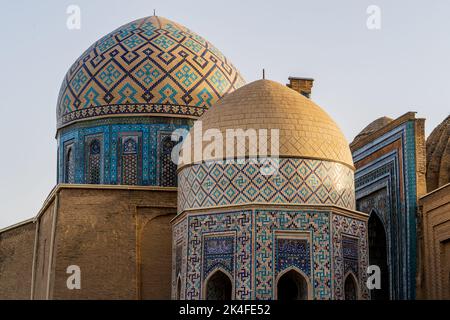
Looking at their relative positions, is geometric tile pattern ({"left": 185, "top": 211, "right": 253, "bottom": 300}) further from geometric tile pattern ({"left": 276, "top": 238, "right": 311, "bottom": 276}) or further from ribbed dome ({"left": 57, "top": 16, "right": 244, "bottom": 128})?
ribbed dome ({"left": 57, "top": 16, "right": 244, "bottom": 128})

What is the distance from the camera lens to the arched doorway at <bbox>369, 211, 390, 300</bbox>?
57.7 ft

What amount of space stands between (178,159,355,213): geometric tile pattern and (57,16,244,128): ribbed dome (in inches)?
125

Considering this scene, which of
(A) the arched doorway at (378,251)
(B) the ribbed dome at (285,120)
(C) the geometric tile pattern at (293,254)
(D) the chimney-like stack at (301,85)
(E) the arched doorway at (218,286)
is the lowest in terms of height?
(E) the arched doorway at (218,286)

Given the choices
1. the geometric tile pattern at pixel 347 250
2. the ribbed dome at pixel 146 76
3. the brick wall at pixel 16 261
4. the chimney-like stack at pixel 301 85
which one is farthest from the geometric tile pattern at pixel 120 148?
the geometric tile pattern at pixel 347 250

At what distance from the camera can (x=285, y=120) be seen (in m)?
14.8

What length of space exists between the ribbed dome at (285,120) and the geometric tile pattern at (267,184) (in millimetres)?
160

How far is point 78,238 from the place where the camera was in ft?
50.7

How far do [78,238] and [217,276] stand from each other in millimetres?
2419

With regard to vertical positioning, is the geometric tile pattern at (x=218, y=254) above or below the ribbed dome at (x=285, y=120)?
below

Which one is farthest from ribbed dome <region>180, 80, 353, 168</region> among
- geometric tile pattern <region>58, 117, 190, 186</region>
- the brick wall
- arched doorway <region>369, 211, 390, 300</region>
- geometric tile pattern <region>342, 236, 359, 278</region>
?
the brick wall

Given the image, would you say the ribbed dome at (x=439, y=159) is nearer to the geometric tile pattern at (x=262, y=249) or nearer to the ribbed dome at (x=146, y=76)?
the ribbed dome at (x=146, y=76)

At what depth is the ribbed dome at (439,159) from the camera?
18.4 m

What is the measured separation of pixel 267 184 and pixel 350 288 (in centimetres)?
185
